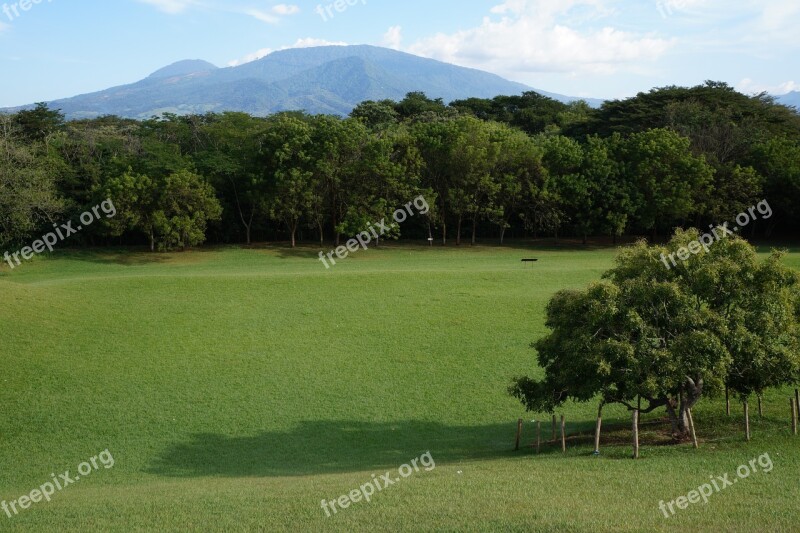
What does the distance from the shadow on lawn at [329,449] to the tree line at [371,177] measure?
2943 centimetres

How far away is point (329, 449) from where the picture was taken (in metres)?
19.2

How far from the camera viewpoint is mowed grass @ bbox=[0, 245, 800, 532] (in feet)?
39.3

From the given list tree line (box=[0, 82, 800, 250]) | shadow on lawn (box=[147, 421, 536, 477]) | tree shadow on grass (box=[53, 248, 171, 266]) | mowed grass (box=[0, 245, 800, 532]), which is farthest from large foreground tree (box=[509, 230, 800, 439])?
tree shadow on grass (box=[53, 248, 171, 266])

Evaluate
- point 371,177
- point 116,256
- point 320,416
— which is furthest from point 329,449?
point 116,256

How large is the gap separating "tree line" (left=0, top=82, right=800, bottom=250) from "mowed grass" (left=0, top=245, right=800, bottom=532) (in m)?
9.27

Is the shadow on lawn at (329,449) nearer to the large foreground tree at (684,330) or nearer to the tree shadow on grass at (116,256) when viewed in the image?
the large foreground tree at (684,330)

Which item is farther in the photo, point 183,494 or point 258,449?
point 258,449

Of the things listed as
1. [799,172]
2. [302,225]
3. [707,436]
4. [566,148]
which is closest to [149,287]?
[302,225]

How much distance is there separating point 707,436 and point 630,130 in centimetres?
5011

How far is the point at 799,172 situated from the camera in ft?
165

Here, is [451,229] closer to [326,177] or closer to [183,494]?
[326,177]

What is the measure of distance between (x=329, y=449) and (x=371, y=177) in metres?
33.4

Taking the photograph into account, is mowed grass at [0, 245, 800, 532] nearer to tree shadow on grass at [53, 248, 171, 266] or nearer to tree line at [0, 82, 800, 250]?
tree shadow on grass at [53, 248, 171, 266]

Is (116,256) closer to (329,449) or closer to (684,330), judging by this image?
(329,449)
